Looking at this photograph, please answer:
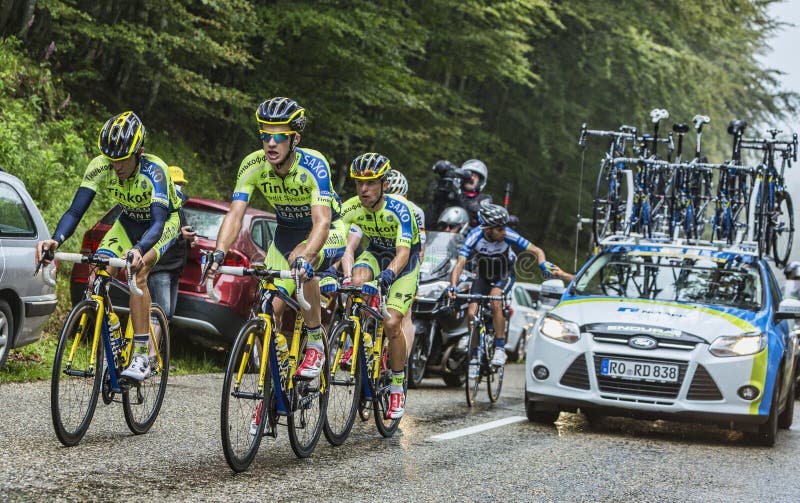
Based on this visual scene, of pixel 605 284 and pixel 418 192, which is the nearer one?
pixel 605 284

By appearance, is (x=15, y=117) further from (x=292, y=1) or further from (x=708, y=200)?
(x=708, y=200)

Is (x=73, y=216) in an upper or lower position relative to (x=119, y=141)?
lower

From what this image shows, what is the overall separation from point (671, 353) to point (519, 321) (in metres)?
10.5

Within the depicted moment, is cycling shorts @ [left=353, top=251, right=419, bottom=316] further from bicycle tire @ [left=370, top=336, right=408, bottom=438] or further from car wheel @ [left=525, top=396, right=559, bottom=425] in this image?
car wheel @ [left=525, top=396, right=559, bottom=425]

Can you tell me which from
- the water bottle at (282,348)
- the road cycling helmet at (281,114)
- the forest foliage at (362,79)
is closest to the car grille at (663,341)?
the water bottle at (282,348)

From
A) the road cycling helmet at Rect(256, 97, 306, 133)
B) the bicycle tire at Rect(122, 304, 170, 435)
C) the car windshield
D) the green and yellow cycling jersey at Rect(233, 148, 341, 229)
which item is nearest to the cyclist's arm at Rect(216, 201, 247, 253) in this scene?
the green and yellow cycling jersey at Rect(233, 148, 341, 229)

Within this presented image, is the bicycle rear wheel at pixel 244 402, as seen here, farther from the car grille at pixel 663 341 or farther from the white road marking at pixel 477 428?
the car grille at pixel 663 341

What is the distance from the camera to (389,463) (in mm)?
7289

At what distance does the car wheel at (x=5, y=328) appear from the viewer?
359 inches

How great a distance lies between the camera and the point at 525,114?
103 feet

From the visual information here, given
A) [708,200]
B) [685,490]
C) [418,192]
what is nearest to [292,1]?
[418,192]

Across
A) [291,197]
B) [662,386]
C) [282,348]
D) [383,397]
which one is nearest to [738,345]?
[662,386]

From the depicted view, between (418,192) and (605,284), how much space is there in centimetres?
1523

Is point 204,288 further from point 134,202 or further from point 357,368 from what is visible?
point 134,202
